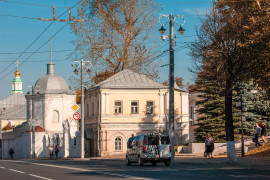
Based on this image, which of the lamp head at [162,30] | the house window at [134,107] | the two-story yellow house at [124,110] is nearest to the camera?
the lamp head at [162,30]

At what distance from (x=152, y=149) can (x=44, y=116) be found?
42295 mm

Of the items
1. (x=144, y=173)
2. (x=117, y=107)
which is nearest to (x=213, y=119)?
(x=117, y=107)

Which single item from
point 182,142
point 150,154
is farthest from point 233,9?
point 182,142

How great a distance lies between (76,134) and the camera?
53000 mm

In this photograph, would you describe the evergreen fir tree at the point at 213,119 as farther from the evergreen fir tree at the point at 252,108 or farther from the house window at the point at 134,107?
the house window at the point at 134,107

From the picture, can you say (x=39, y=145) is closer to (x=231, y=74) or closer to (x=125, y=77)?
(x=125, y=77)

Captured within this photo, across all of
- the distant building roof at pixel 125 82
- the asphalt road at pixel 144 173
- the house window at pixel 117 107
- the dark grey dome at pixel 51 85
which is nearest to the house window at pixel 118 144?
the house window at pixel 117 107

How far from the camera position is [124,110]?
2109 inches

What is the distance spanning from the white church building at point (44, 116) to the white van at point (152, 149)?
31983 millimetres

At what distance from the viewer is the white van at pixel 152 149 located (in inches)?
1131

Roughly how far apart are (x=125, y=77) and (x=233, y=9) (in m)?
28.1

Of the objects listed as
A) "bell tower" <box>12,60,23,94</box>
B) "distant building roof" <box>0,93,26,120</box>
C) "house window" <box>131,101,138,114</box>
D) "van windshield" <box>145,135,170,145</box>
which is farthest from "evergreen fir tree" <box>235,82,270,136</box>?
"bell tower" <box>12,60,23,94</box>

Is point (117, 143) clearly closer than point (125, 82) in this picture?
Yes

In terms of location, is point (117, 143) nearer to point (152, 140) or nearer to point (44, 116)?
point (44, 116)
